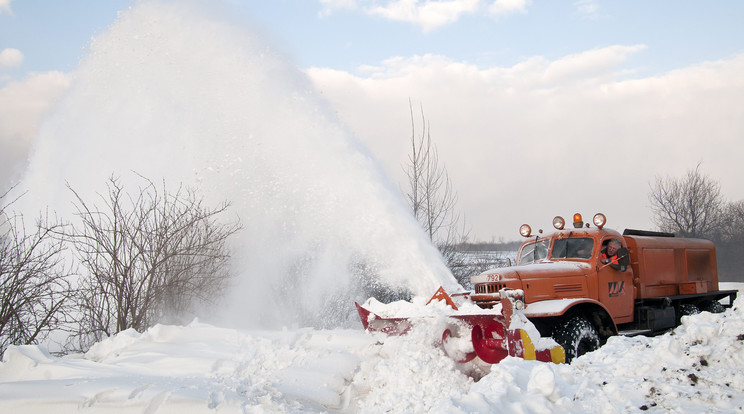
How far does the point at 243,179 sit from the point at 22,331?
4.61 m

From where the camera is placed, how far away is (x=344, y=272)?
955cm

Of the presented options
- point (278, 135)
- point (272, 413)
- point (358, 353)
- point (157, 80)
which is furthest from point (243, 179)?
point (272, 413)

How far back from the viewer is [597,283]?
7496 mm

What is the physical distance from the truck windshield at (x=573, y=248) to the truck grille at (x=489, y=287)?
1579 mm

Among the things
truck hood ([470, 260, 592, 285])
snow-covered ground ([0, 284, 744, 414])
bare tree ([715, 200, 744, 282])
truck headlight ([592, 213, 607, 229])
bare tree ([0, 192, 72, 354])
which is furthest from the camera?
bare tree ([715, 200, 744, 282])

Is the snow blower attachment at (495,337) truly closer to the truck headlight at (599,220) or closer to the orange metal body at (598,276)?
the orange metal body at (598,276)

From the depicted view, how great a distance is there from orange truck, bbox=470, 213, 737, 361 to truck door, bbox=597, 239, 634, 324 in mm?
14

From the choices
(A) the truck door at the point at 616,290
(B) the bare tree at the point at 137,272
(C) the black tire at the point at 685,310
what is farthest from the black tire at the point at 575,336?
(B) the bare tree at the point at 137,272

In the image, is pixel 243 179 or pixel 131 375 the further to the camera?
pixel 243 179

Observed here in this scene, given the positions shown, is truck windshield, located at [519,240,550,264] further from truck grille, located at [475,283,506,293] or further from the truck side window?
Answer: truck grille, located at [475,283,506,293]

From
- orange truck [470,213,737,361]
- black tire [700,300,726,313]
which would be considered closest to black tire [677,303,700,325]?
orange truck [470,213,737,361]

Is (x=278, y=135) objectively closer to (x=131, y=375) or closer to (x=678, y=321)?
(x=131, y=375)

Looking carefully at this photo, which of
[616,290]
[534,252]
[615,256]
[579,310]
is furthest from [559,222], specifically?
[579,310]

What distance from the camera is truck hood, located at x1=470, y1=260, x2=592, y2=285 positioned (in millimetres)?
6891
